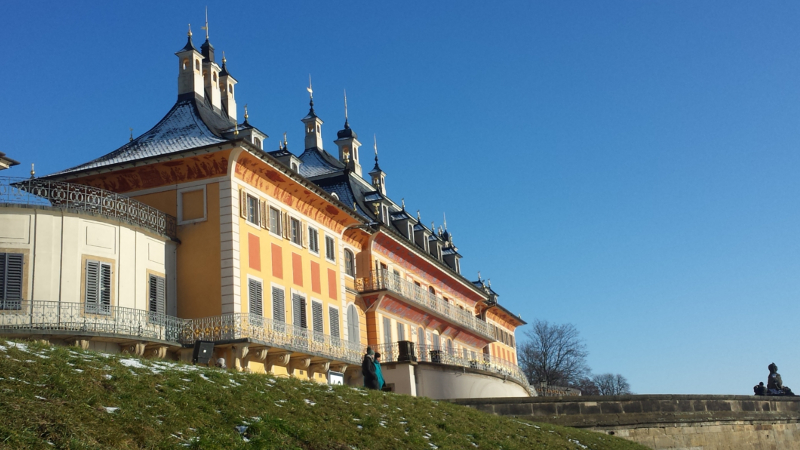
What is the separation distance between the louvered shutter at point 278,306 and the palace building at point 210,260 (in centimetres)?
8

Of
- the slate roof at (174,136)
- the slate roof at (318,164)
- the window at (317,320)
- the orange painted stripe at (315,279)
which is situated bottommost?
the window at (317,320)

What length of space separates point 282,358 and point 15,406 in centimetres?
2030

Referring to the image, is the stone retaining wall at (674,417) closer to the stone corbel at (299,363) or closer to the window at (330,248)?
the stone corbel at (299,363)

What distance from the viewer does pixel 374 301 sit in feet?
134

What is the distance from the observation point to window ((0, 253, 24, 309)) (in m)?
23.5

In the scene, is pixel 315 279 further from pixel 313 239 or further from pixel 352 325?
pixel 352 325

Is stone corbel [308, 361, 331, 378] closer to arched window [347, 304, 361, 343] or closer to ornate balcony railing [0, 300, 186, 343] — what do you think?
arched window [347, 304, 361, 343]

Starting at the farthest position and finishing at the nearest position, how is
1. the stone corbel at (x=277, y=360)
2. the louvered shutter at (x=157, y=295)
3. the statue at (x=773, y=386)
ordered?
the statue at (x=773, y=386)
the stone corbel at (x=277, y=360)
the louvered shutter at (x=157, y=295)

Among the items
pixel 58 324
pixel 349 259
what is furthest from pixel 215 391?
pixel 349 259

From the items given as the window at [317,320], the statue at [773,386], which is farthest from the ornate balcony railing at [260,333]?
the statue at [773,386]

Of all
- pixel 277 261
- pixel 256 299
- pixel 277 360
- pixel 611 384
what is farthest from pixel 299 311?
pixel 611 384

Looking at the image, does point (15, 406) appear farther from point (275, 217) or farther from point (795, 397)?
point (795, 397)

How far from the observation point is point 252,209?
31.0 m

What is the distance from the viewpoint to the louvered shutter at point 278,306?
31.0 m
